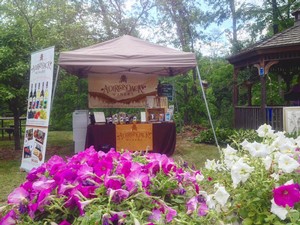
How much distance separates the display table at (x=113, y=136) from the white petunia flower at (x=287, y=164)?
17.6ft

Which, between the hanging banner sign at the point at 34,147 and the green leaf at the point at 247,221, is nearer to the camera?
the green leaf at the point at 247,221

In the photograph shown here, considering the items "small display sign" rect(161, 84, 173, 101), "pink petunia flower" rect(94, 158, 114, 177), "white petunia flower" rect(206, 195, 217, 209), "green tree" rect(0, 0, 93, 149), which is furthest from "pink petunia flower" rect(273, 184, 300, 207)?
"small display sign" rect(161, 84, 173, 101)

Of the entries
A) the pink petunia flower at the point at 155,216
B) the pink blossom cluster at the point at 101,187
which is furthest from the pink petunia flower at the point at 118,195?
the pink petunia flower at the point at 155,216

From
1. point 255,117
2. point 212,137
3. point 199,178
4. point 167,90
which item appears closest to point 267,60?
point 255,117

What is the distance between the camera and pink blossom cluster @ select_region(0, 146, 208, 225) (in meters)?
1.19

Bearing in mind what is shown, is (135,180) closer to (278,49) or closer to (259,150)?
(259,150)

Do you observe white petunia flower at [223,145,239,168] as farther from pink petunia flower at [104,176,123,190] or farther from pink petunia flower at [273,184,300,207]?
pink petunia flower at [104,176,123,190]

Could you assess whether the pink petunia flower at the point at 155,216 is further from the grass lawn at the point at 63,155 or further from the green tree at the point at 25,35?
the green tree at the point at 25,35

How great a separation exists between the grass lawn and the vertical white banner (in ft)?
1.18

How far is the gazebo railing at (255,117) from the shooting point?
8211 millimetres

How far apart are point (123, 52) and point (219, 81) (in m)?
7.62

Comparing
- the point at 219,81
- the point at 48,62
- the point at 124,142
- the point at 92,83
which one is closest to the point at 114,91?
the point at 92,83

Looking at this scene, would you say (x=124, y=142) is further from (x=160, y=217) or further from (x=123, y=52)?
(x=160, y=217)

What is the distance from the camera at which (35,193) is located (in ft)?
4.28
